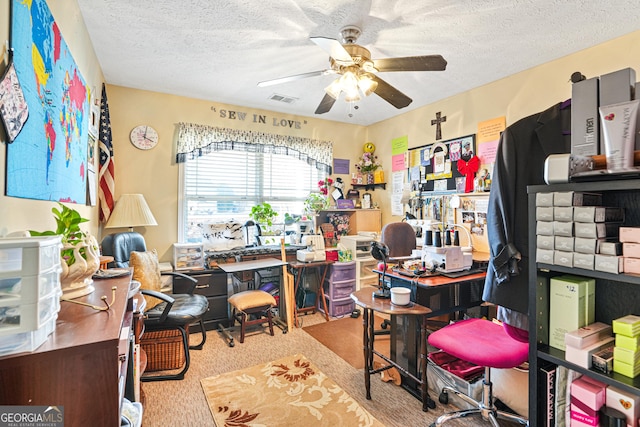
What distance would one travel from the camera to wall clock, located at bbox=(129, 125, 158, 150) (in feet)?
11.0

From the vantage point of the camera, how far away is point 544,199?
1.10m

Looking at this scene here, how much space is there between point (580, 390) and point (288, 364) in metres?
2.06

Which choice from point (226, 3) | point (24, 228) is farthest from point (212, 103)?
point (24, 228)

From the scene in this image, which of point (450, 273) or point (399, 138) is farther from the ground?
point (399, 138)

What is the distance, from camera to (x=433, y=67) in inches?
81.8

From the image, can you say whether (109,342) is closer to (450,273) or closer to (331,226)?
(450,273)

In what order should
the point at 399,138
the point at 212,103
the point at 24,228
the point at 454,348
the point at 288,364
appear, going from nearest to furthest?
the point at 24,228 < the point at 454,348 < the point at 288,364 < the point at 212,103 < the point at 399,138

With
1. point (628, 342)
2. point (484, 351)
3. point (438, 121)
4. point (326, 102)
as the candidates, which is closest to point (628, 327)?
point (628, 342)

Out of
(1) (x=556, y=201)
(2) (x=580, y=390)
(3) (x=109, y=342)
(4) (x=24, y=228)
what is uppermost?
(1) (x=556, y=201)

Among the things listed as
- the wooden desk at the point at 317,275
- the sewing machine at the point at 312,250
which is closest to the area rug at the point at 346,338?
the wooden desk at the point at 317,275

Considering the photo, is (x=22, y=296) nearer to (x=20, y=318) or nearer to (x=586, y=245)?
(x=20, y=318)

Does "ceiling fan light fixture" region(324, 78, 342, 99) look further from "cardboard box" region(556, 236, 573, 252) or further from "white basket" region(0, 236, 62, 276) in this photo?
"white basket" region(0, 236, 62, 276)

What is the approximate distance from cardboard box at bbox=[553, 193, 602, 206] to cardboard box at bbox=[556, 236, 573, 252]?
115 mm

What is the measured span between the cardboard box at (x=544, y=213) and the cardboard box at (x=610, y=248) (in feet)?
0.52
